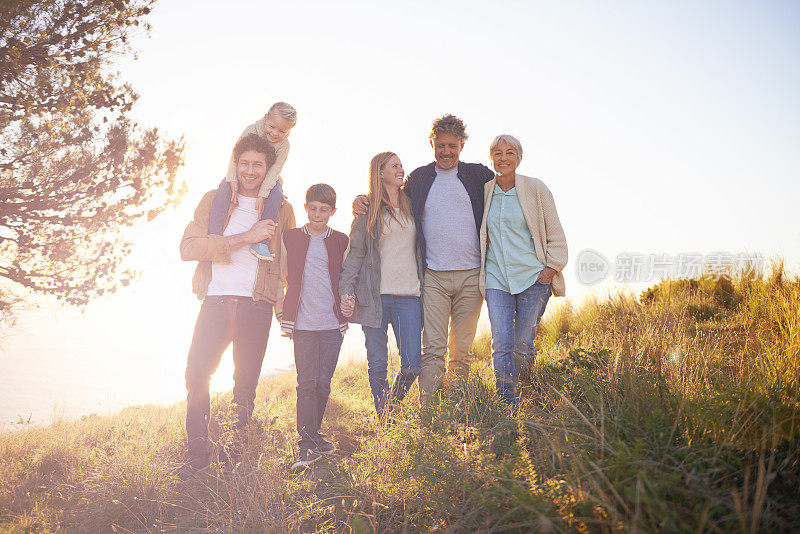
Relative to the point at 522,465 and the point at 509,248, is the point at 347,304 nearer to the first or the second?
the point at 509,248

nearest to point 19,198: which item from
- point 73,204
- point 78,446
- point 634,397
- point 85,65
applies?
point 73,204

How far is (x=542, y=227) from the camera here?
13.6 ft

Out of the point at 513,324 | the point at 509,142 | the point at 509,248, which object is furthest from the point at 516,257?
the point at 509,142

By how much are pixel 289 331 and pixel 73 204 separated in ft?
16.2

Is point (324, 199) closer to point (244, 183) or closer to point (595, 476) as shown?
point (244, 183)

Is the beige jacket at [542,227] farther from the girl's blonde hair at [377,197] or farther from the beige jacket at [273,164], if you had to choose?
the beige jacket at [273,164]

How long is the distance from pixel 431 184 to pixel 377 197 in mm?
491

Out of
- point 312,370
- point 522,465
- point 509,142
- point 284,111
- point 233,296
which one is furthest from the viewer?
point 284,111

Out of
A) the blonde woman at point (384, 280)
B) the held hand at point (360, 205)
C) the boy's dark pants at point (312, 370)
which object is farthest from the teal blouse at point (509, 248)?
the boy's dark pants at point (312, 370)

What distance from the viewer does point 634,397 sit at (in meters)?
2.88

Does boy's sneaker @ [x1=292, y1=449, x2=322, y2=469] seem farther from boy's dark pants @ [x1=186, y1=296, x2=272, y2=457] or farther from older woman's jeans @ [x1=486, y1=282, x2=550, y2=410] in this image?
older woman's jeans @ [x1=486, y1=282, x2=550, y2=410]

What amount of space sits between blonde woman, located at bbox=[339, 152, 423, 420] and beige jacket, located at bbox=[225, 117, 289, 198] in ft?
2.47

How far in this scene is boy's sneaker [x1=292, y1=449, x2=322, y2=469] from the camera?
3742 millimetres

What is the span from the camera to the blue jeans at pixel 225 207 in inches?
160
